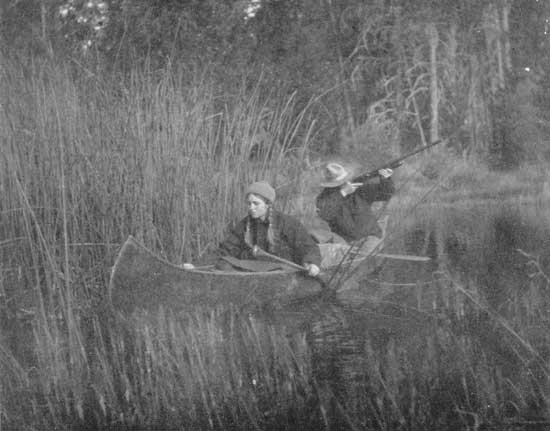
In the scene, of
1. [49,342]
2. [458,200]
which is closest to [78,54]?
[49,342]

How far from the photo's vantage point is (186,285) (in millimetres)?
6559

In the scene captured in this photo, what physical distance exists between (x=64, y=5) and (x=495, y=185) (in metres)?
8.03

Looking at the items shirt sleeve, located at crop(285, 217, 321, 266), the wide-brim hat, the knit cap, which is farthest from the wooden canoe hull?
the wide-brim hat

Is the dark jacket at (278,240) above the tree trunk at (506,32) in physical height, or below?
below

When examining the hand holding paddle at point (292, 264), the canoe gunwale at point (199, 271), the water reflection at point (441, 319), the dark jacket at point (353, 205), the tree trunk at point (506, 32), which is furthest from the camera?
the tree trunk at point (506, 32)

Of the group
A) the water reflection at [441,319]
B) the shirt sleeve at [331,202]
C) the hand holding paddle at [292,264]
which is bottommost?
the water reflection at [441,319]

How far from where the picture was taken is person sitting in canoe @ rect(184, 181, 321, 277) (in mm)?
7184

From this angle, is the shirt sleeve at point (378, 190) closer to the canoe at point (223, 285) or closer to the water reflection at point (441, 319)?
the water reflection at point (441, 319)

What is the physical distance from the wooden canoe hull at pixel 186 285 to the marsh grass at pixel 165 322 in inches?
6.6

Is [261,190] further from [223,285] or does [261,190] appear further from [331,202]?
[331,202]

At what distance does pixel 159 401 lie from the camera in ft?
12.9

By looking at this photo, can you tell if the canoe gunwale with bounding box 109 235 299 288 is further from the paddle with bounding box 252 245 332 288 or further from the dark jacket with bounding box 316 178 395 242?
the dark jacket with bounding box 316 178 395 242

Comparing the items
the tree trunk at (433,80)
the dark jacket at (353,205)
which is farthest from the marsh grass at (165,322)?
the tree trunk at (433,80)

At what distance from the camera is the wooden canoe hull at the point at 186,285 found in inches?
243
